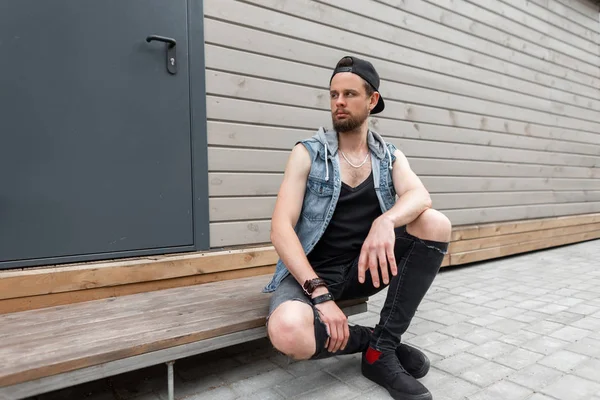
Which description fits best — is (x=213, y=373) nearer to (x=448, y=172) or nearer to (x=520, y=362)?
(x=520, y=362)

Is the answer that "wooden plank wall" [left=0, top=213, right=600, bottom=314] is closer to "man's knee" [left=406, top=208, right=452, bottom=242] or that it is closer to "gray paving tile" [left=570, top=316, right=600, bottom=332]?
"man's knee" [left=406, top=208, right=452, bottom=242]

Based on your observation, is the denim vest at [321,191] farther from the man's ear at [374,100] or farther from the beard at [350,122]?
the man's ear at [374,100]

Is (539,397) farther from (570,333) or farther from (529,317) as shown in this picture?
(529,317)

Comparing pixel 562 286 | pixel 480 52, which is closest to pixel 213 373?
pixel 562 286

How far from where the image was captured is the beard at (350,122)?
2080 millimetres

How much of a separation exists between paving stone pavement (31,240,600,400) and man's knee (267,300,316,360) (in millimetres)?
314

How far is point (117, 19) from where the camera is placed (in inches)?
92.0

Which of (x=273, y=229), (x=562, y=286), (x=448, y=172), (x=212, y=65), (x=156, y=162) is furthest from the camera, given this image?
(x=448, y=172)

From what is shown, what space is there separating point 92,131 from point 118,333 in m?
1.15

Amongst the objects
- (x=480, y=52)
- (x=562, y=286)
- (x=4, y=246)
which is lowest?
(x=562, y=286)

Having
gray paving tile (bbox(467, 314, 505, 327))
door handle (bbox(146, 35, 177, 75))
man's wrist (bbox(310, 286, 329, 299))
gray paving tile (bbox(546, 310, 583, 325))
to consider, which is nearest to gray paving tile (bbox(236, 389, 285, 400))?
man's wrist (bbox(310, 286, 329, 299))

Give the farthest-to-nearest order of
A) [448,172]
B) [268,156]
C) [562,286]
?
[448,172] → [562,286] → [268,156]

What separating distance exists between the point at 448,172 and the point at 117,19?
11.2 feet

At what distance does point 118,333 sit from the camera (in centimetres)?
167
